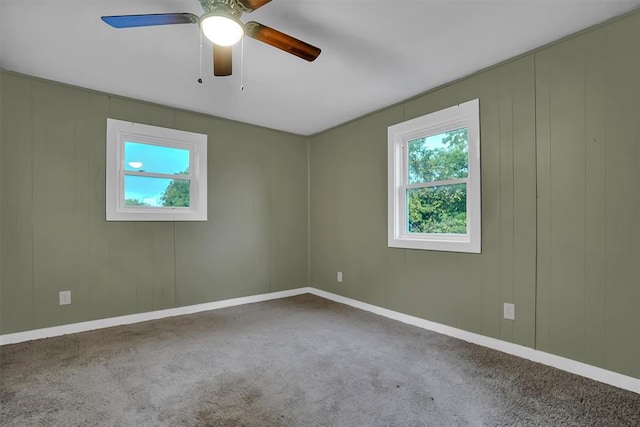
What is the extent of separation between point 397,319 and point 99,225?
10.5 feet

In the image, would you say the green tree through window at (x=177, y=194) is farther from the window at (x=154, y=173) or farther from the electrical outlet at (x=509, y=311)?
the electrical outlet at (x=509, y=311)

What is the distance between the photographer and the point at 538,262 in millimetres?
2414

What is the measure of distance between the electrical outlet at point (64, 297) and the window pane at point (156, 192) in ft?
3.21

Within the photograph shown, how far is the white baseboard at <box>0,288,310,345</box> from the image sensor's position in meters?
2.80

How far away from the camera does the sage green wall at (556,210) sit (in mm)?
2031

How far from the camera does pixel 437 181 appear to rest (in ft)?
10.3

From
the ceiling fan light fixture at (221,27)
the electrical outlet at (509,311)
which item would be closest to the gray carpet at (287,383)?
the electrical outlet at (509,311)

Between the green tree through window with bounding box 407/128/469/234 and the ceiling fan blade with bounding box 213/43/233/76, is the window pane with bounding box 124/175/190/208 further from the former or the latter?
the green tree through window with bounding box 407/128/469/234

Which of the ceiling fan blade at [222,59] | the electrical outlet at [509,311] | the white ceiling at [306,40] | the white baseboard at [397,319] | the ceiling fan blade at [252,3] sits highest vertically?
the white ceiling at [306,40]

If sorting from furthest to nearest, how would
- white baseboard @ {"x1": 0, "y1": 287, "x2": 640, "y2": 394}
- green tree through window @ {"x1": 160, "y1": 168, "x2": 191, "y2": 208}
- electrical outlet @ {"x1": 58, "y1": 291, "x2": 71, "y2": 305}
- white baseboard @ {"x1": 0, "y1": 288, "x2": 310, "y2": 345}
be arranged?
green tree through window @ {"x1": 160, "y1": 168, "x2": 191, "y2": 208} < electrical outlet @ {"x1": 58, "y1": 291, "x2": 71, "y2": 305} < white baseboard @ {"x1": 0, "y1": 288, "x2": 310, "y2": 345} < white baseboard @ {"x1": 0, "y1": 287, "x2": 640, "y2": 394}

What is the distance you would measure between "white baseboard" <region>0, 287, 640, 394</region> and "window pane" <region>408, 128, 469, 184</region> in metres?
1.43

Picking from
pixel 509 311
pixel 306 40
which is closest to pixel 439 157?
pixel 509 311

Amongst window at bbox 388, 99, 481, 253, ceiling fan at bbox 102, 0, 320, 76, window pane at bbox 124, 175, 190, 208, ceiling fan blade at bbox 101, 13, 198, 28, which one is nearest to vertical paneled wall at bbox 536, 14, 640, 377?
window at bbox 388, 99, 481, 253

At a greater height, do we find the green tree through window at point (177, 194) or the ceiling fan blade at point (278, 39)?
the ceiling fan blade at point (278, 39)
